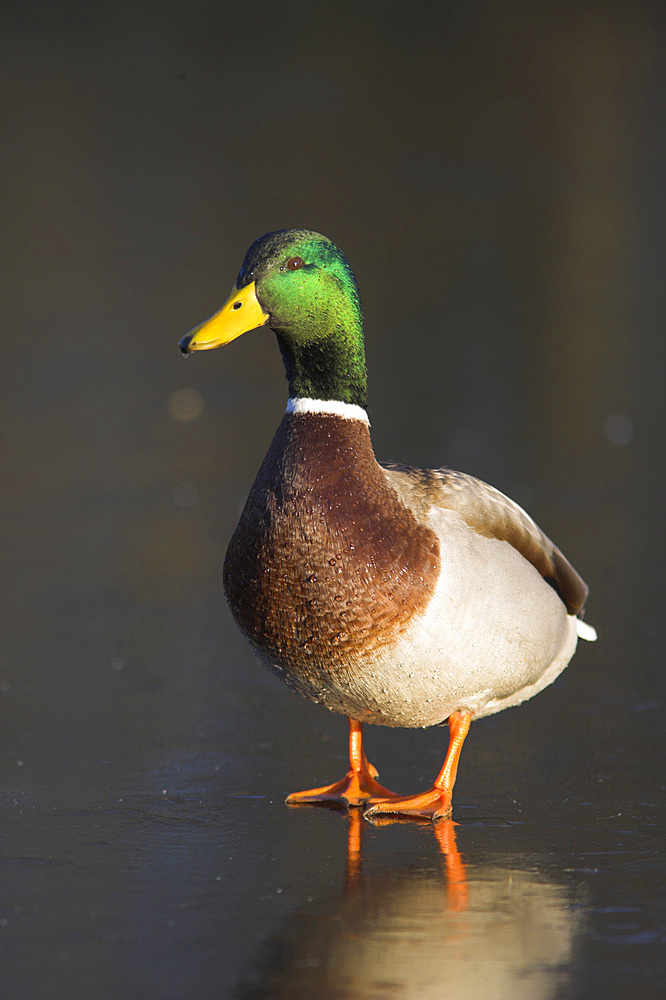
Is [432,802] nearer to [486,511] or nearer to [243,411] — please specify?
[486,511]

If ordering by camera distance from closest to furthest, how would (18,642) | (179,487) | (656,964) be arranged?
(656,964), (18,642), (179,487)

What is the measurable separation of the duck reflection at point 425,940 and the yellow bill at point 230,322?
127cm

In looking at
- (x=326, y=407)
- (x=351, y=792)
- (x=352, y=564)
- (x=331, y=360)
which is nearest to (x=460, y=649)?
(x=352, y=564)

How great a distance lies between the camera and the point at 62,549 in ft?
20.2

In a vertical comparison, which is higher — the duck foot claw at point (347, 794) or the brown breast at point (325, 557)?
the brown breast at point (325, 557)

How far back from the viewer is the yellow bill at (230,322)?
11.2 feet

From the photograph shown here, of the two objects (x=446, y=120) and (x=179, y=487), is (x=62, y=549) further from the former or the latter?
(x=446, y=120)

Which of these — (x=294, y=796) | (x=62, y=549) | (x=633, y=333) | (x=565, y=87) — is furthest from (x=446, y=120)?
(x=294, y=796)

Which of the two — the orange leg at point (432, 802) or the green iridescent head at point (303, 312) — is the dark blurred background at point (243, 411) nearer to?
the orange leg at point (432, 802)

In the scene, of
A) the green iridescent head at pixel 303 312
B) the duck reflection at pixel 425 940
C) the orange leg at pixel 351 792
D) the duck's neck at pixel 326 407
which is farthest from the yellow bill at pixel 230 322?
the duck reflection at pixel 425 940

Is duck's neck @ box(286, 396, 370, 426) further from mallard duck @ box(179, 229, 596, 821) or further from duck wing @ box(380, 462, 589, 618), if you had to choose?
duck wing @ box(380, 462, 589, 618)

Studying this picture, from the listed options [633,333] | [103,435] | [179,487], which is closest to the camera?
[179,487]

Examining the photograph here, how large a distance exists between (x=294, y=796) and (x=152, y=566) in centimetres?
244

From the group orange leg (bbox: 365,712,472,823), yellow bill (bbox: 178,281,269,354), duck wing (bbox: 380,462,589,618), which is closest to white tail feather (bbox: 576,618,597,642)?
duck wing (bbox: 380,462,589,618)
